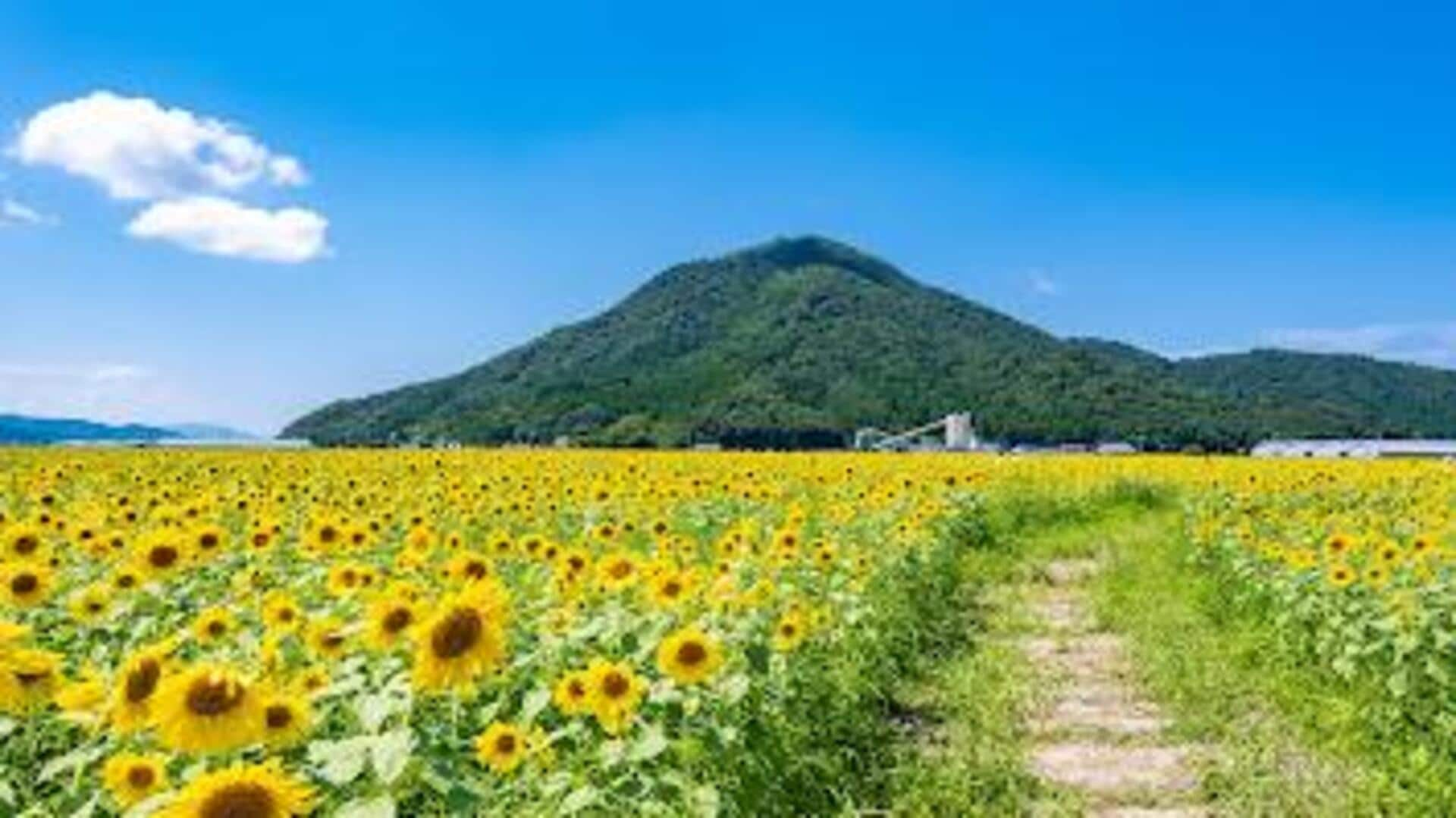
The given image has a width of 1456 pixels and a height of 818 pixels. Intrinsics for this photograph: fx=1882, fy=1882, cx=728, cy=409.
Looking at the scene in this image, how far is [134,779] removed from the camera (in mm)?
4500

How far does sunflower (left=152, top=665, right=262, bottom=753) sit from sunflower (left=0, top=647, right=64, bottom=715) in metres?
0.51

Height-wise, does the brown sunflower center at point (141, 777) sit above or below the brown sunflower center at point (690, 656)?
below

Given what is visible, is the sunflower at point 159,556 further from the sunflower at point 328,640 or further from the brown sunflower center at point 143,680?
the brown sunflower center at point 143,680

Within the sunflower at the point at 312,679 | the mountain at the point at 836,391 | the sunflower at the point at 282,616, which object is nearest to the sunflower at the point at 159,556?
the sunflower at the point at 282,616

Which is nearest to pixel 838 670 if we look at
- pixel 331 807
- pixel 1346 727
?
pixel 1346 727

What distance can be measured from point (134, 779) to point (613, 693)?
2.12 m

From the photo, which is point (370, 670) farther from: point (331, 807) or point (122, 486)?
point (122, 486)

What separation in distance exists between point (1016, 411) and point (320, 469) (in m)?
110

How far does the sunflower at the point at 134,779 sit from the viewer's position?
447cm

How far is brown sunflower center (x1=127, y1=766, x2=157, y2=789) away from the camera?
177 inches

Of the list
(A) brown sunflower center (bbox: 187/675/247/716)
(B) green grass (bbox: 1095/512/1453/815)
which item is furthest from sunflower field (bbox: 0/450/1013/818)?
(B) green grass (bbox: 1095/512/1453/815)

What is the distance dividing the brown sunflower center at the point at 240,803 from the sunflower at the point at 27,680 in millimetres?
1201

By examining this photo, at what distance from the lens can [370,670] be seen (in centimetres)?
619

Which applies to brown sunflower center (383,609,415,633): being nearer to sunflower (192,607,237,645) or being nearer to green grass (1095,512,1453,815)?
sunflower (192,607,237,645)
